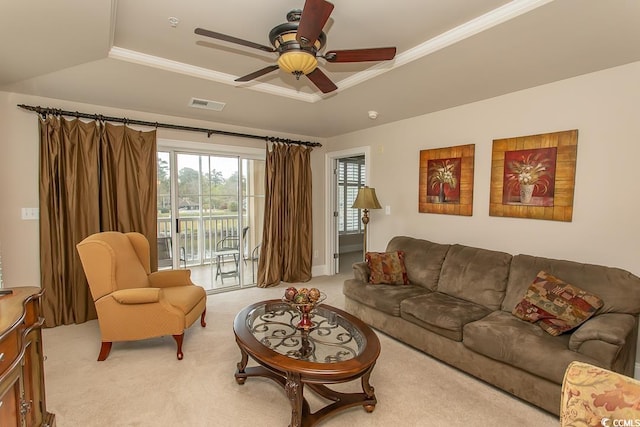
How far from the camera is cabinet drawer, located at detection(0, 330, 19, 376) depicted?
1235 millimetres

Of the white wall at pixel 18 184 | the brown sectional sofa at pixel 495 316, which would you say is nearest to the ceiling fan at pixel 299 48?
the brown sectional sofa at pixel 495 316

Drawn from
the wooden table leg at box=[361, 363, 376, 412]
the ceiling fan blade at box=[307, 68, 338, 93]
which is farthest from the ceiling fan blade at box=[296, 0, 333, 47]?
the wooden table leg at box=[361, 363, 376, 412]

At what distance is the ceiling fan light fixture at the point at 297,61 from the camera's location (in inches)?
77.2

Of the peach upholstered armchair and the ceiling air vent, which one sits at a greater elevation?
Answer: the ceiling air vent

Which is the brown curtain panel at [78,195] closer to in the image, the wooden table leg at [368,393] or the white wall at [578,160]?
the wooden table leg at [368,393]

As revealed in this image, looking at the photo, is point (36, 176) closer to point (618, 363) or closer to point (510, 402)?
point (510, 402)

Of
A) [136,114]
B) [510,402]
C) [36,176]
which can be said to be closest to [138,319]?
[36,176]

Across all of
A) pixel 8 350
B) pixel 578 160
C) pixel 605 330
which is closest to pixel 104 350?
pixel 8 350

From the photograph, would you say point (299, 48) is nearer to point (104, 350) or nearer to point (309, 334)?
point (309, 334)

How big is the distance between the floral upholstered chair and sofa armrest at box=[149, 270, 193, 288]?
3302 mm

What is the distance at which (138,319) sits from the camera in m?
2.68

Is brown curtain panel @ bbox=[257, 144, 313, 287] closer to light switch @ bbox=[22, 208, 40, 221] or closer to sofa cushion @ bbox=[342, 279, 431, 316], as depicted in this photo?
sofa cushion @ bbox=[342, 279, 431, 316]

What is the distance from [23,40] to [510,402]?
432 centimetres

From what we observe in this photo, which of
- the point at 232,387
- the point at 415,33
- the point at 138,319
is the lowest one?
the point at 232,387
